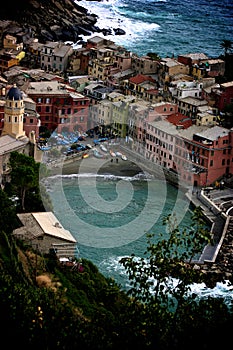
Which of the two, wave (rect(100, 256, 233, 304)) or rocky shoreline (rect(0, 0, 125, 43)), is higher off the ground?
rocky shoreline (rect(0, 0, 125, 43))

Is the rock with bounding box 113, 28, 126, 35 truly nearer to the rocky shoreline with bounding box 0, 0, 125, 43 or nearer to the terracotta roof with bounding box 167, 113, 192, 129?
the rocky shoreline with bounding box 0, 0, 125, 43

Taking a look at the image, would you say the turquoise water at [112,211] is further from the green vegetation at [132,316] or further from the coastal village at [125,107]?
the green vegetation at [132,316]

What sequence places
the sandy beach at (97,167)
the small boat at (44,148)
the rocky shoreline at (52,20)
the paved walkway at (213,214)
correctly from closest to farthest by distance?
the paved walkway at (213,214), the sandy beach at (97,167), the small boat at (44,148), the rocky shoreline at (52,20)

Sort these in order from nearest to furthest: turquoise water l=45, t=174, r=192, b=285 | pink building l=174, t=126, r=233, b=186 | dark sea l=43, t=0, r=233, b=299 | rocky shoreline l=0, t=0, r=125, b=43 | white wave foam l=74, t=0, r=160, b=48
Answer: dark sea l=43, t=0, r=233, b=299 → turquoise water l=45, t=174, r=192, b=285 → pink building l=174, t=126, r=233, b=186 → rocky shoreline l=0, t=0, r=125, b=43 → white wave foam l=74, t=0, r=160, b=48

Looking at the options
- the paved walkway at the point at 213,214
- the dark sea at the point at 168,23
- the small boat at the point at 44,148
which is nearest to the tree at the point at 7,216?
the paved walkway at the point at 213,214

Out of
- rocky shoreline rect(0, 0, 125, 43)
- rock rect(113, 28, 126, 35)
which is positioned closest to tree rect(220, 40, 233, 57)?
rock rect(113, 28, 126, 35)

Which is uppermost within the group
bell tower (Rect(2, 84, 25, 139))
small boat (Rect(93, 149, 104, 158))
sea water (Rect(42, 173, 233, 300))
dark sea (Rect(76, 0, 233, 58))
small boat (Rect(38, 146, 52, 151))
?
bell tower (Rect(2, 84, 25, 139))

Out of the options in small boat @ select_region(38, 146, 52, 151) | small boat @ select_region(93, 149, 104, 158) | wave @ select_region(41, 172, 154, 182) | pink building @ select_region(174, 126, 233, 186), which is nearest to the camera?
wave @ select_region(41, 172, 154, 182)

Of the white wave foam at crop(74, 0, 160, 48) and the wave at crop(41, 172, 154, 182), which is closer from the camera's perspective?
the wave at crop(41, 172, 154, 182)
